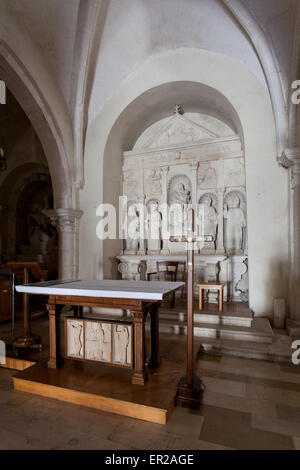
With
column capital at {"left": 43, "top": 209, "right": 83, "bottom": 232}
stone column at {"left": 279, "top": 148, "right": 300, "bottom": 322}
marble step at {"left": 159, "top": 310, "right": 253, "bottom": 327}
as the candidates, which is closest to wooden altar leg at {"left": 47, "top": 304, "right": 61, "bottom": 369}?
marble step at {"left": 159, "top": 310, "right": 253, "bottom": 327}

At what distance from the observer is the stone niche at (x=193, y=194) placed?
662 cm

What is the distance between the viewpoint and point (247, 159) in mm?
5465

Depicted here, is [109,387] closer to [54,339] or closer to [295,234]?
[54,339]

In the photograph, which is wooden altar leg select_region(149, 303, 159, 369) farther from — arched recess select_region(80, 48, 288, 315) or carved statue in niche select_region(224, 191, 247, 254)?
carved statue in niche select_region(224, 191, 247, 254)

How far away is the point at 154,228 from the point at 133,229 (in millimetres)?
623

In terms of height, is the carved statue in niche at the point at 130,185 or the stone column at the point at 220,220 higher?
the carved statue in niche at the point at 130,185

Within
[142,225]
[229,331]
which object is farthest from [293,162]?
[142,225]

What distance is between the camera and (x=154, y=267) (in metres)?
7.17

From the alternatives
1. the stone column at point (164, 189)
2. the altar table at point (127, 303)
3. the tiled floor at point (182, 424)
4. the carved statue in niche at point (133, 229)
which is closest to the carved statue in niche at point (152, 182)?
the stone column at point (164, 189)

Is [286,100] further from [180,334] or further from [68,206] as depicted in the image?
[68,206]

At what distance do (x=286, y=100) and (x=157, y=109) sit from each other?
3688 millimetres

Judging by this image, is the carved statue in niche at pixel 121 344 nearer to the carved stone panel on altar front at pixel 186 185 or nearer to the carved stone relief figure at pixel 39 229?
the carved stone panel on altar front at pixel 186 185

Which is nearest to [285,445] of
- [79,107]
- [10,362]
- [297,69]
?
[10,362]

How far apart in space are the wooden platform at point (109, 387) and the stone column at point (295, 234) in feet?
8.34
